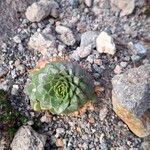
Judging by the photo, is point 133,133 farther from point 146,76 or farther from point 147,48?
point 147,48

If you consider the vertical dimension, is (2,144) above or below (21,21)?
below

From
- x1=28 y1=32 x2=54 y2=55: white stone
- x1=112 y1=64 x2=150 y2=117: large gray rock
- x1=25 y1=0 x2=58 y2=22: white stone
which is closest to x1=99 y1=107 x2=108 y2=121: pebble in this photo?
x1=112 y1=64 x2=150 y2=117: large gray rock

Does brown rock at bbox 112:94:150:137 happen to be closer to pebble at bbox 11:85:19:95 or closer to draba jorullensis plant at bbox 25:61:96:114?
draba jorullensis plant at bbox 25:61:96:114

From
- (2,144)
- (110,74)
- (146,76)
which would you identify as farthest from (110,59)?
(2,144)

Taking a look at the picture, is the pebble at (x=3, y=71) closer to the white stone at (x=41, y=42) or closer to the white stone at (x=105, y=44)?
the white stone at (x=41, y=42)

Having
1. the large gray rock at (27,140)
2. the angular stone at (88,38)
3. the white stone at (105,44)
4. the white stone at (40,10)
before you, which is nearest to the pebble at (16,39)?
the white stone at (40,10)
